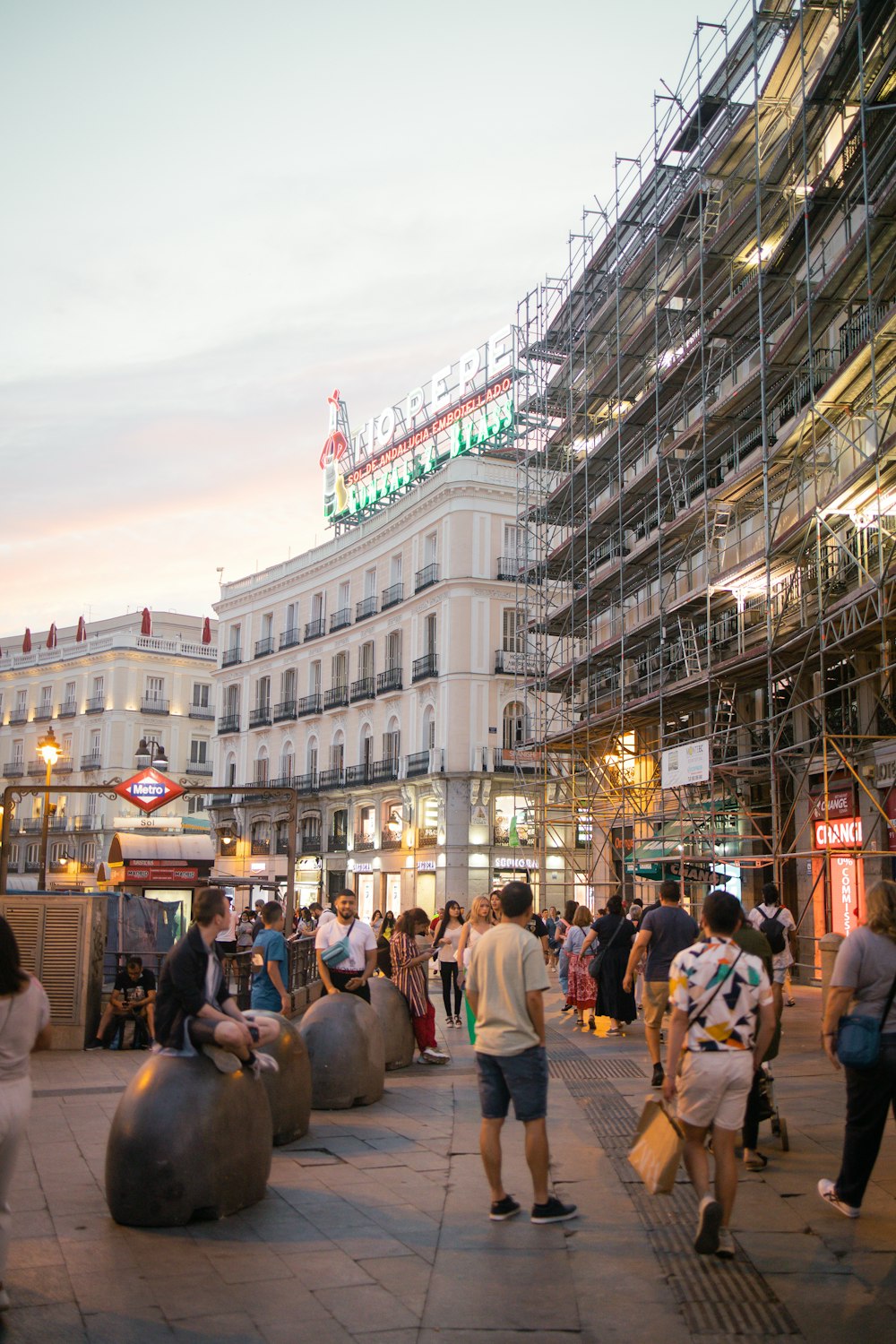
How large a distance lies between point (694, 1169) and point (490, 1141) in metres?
1.03

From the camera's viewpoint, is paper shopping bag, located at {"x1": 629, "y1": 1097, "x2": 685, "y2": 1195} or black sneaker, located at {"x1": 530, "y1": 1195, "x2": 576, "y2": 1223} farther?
black sneaker, located at {"x1": 530, "y1": 1195, "x2": 576, "y2": 1223}

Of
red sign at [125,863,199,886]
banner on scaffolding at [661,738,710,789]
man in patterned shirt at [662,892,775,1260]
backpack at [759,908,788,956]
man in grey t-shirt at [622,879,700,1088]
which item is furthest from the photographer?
red sign at [125,863,199,886]

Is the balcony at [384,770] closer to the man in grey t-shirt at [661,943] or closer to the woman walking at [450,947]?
the woman walking at [450,947]

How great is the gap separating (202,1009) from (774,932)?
698 centimetres

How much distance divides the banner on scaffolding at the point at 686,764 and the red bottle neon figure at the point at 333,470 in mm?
35097

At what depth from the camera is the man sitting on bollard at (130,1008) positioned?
14031 millimetres

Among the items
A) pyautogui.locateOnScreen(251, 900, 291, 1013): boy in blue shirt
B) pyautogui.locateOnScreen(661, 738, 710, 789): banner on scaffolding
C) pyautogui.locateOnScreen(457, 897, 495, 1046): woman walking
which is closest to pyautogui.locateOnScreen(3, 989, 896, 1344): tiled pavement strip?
pyautogui.locateOnScreen(251, 900, 291, 1013): boy in blue shirt

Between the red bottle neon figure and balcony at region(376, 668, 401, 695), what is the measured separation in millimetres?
10871

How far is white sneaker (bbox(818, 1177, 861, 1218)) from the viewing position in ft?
20.9

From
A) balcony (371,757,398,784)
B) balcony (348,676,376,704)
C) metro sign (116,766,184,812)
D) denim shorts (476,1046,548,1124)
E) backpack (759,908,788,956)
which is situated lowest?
denim shorts (476,1046,548,1124)

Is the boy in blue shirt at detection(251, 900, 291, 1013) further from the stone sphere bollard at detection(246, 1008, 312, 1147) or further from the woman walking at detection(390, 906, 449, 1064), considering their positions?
the stone sphere bollard at detection(246, 1008, 312, 1147)

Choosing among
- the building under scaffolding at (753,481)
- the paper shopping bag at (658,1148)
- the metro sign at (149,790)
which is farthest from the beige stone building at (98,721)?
the paper shopping bag at (658,1148)

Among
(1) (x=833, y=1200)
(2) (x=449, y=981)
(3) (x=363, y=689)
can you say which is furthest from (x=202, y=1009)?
(3) (x=363, y=689)

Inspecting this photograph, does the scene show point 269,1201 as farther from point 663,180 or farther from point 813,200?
point 663,180
